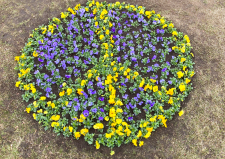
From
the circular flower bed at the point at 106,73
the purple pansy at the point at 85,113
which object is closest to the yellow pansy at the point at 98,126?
the circular flower bed at the point at 106,73

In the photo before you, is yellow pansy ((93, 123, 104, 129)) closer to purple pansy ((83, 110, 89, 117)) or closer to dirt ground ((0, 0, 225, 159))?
purple pansy ((83, 110, 89, 117))

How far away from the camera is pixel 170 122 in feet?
11.5

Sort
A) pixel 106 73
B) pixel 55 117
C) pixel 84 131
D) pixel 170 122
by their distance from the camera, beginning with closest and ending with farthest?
1. pixel 84 131
2. pixel 55 117
3. pixel 170 122
4. pixel 106 73

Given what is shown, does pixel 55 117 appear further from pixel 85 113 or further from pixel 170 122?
pixel 170 122

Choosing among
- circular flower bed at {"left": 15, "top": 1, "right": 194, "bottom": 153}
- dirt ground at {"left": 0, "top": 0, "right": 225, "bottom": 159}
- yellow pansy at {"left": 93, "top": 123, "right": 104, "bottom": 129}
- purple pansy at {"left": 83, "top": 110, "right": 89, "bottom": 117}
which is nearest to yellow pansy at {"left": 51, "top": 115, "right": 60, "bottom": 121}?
circular flower bed at {"left": 15, "top": 1, "right": 194, "bottom": 153}

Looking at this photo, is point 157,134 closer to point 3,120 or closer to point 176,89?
point 176,89

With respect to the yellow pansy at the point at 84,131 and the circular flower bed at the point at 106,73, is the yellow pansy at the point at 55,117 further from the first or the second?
the yellow pansy at the point at 84,131

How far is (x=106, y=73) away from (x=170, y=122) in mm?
1682

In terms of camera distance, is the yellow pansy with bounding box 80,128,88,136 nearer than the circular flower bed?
Yes

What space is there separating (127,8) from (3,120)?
4204 millimetres

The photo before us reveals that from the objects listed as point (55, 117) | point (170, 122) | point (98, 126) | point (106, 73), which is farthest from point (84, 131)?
point (170, 122)

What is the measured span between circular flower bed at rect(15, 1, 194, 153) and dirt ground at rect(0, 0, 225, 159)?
20cm

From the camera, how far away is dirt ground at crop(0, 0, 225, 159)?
10.6ft

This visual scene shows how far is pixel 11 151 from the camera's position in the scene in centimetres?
323
